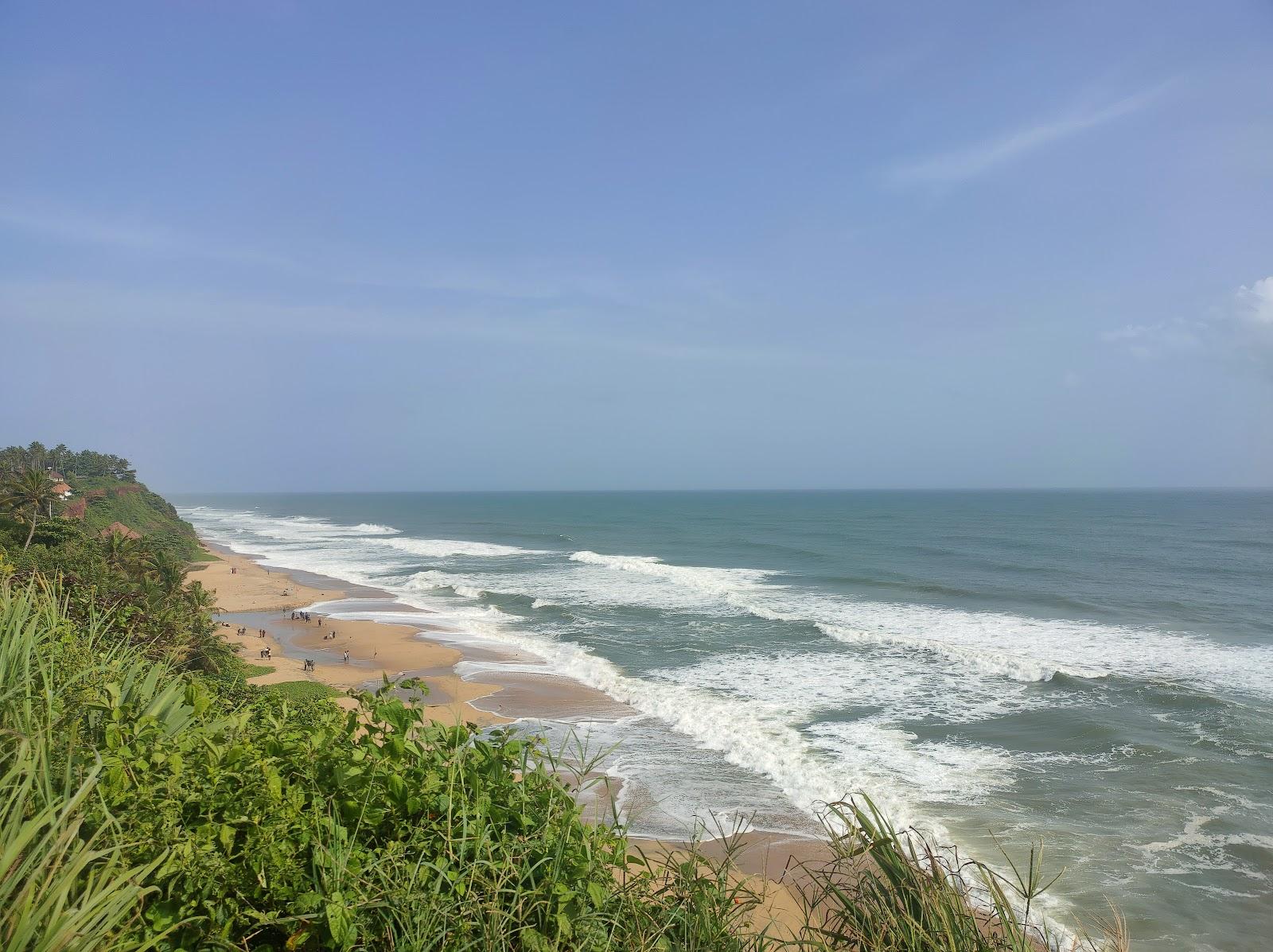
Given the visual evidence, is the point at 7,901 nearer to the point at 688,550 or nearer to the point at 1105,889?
the point at 1105,889

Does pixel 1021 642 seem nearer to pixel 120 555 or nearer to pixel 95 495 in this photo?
pixel 120 555

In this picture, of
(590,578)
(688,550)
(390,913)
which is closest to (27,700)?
(390,913)

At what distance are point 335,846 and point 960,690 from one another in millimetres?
20289

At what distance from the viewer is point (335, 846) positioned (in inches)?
124

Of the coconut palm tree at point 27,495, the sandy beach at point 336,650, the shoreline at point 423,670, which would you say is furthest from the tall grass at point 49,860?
the coconut palm tree at point 27,495

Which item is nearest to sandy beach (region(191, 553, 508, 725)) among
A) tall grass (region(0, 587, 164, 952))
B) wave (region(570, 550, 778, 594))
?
tall grass (region(0, 587, 164, 952))

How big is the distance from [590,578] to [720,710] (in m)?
25.2

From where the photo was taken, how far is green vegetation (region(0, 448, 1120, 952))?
288 centimetres

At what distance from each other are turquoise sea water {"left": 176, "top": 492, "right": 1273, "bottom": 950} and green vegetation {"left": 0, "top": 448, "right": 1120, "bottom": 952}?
27.2ft

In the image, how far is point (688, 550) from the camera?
2331 inches

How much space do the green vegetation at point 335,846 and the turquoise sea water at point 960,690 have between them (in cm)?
828

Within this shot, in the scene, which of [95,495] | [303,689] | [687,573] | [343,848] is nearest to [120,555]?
[303,689]

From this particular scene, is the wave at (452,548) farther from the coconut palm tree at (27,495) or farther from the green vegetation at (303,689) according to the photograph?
the green vegetation at (303,689)

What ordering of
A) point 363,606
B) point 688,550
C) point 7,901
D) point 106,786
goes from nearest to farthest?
point 7,901, point 106,786, point 363,606, point 688,550
